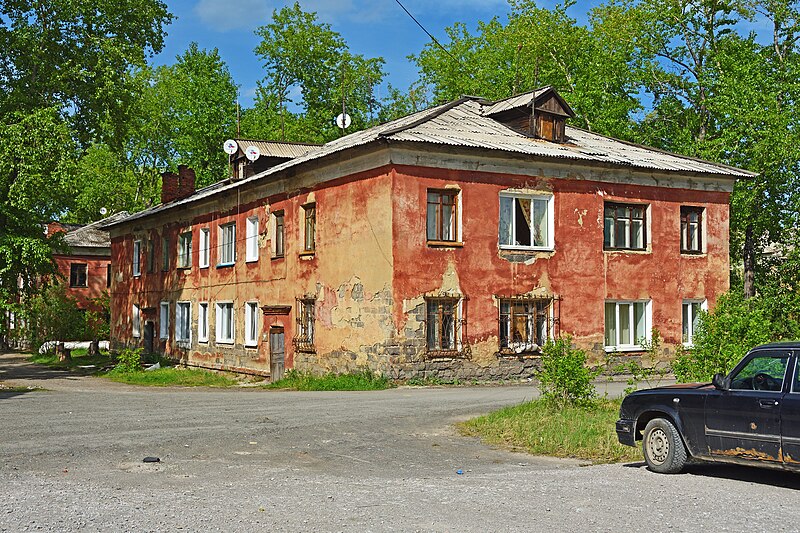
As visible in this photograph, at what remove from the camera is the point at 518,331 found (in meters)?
23.7

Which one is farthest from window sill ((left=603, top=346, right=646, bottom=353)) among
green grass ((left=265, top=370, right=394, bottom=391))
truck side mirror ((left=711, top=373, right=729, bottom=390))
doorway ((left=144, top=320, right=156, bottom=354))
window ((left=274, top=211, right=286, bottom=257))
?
doorway ((left=144, top=320, right=156, bottom=354))

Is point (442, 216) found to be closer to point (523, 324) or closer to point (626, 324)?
point (523, 324)

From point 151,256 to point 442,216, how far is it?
59.6 ft

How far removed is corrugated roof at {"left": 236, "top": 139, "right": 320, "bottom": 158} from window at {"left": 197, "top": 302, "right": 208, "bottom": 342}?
596cm

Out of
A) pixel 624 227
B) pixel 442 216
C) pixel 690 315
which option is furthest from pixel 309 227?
pixel 690 315

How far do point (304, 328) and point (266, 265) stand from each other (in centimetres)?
332

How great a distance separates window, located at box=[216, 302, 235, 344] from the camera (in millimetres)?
30484

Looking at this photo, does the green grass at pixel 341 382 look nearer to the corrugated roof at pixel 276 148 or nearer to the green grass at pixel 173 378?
the green grass at pixel 173 378

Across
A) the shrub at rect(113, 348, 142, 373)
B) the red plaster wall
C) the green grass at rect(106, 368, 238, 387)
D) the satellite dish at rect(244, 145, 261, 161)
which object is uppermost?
→ the satellite dish at rect(244, 145, 261, 161)

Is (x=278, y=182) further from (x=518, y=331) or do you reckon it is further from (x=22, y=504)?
(x=22, y=504)

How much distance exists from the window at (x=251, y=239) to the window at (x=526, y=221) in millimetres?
8882

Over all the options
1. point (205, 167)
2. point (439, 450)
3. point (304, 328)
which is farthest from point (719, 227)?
point (205, 167)

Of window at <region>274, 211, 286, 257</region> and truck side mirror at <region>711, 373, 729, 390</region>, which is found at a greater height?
window at <region>274, 211, 286, 257</region>

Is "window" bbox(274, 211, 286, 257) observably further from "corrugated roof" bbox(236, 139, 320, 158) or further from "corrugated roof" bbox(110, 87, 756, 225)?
"corrugated roof" bbox(236, 139, 320, 158)
